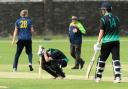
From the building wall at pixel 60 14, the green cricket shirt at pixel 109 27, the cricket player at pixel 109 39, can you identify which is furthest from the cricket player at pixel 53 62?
the building wall at pixel 60 14

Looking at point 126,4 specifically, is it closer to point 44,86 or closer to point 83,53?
point 83,53

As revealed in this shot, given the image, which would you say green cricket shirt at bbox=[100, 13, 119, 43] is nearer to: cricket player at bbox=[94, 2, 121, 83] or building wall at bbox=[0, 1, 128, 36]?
cricket player at bbox=[94, 2, 121, 83]

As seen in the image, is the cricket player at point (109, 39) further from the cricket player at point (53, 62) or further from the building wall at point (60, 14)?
the building wall at point (60, 14)

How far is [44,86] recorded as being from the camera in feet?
54.8

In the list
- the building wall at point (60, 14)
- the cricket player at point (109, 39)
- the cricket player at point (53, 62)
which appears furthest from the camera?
the building wall at point (60, 14)

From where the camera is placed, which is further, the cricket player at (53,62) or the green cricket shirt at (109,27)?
the cricket player at (53,62)

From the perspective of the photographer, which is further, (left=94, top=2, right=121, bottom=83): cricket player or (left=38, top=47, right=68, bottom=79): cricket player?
(left=38, top=47, right=68, bottom=79): cricket player

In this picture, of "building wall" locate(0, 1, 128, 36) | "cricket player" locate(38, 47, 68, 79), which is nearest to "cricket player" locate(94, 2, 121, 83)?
"cricket player" locate(38, 47, 68, 79)

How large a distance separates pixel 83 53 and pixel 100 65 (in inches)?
578

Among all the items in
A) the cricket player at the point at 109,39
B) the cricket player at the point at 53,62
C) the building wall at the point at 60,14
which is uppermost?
the cricket player at the point at 109,39

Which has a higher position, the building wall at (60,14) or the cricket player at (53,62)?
the cricket player at (53,62)

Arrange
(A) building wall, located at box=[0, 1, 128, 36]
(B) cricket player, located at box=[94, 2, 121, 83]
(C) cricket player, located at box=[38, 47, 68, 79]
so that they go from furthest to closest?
(A) building wall, located at box=[0, 1, 128, 36] < (C) cricket player, located at box=[38, 47, 68, 79] < (B) cricket player, located at box=[94, 2, 121, 83]

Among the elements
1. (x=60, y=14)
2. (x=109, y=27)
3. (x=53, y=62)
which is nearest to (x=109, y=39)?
(x=109, y=27)

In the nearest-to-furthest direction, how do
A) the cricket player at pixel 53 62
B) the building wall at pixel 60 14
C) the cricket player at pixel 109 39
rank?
the cricket player at pixel 109 39
the cricket player at pixel 53 62
the building wall at pixel 60 14
